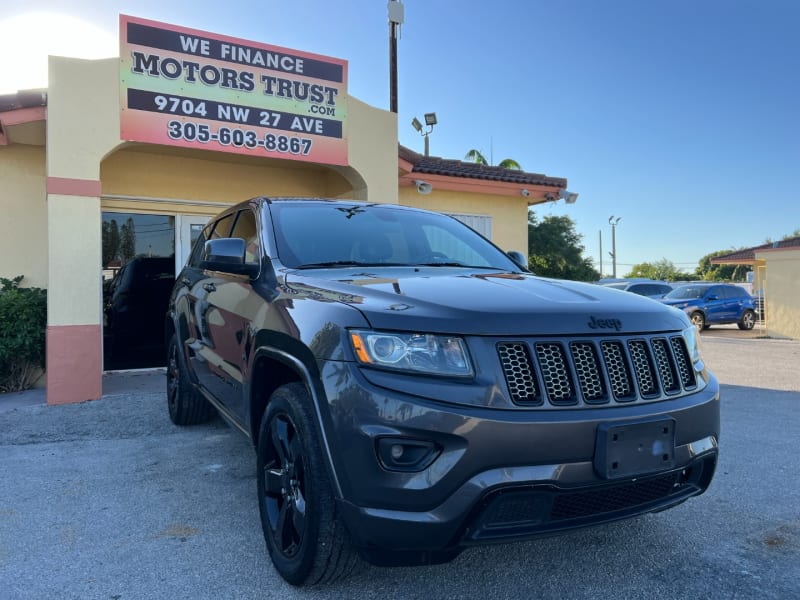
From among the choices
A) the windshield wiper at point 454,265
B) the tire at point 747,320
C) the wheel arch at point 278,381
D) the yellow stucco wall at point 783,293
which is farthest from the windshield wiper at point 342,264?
the tire at point 747,320

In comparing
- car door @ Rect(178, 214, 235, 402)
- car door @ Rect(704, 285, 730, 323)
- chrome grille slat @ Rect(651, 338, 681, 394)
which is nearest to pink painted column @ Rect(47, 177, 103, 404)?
car door @ Rect(178, 214, 235, 402)

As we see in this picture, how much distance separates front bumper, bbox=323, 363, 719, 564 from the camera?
6.47 feet

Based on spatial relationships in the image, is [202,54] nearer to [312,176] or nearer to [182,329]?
[312,176]

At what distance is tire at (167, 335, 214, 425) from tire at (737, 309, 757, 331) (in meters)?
18.1

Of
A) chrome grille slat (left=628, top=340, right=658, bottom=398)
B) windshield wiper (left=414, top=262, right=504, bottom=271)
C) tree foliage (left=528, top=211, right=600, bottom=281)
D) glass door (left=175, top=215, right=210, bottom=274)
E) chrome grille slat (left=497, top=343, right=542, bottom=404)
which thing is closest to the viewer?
chrome grille slat (left=497, top=343, right=542, bottom=404)

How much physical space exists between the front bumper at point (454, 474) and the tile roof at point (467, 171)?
7415 millimetres

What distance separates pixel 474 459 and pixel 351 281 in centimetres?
102

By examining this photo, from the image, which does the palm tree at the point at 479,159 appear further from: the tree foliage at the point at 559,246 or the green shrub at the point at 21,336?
the green shrub at the point at 21,336

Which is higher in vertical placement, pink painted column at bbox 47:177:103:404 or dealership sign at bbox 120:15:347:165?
dealership sign at bbox 120:15:347:165

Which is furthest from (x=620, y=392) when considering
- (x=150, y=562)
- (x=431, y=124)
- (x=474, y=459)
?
(x=431, y=124)

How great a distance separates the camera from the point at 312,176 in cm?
953

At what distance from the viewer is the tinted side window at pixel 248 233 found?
3394mm

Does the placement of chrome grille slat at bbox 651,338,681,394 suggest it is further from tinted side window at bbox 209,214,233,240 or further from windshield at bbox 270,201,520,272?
tinted side window at bbox 209,214,233,240

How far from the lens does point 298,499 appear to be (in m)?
2.46
